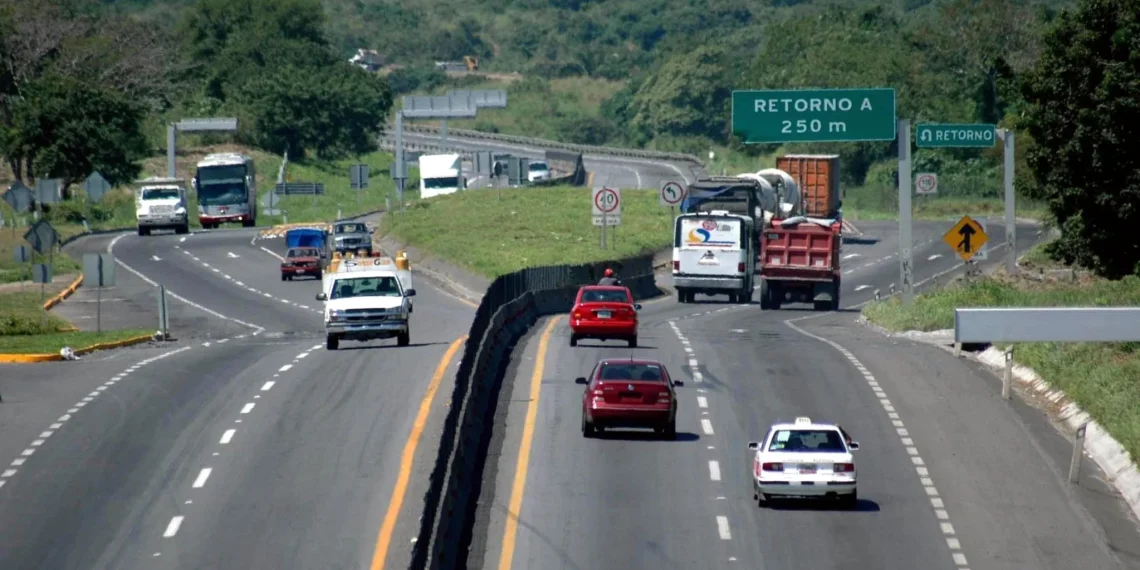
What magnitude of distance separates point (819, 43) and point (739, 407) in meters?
116

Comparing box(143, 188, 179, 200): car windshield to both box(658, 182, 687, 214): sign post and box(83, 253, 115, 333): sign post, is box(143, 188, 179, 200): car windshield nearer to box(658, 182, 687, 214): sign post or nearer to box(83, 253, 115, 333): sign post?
box(658, 182, 687, 214): sign post

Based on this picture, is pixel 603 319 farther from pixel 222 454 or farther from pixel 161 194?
pixel 161 194

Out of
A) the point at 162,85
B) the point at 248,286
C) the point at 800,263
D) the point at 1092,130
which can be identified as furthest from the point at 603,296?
the point at 162,85

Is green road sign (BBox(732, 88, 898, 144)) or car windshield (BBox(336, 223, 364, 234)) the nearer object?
green road sign (BBox(732, 88, 898, 144))

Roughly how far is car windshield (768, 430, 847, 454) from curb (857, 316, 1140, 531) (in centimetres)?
498

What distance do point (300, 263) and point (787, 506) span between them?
4340cm

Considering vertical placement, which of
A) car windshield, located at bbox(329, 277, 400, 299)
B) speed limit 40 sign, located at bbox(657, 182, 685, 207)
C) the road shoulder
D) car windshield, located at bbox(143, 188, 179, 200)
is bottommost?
the road shoulder

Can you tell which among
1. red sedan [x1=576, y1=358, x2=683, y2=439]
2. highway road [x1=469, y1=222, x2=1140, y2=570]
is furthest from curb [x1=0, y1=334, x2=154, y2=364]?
red sedan [x1=576, y1=358, x2=683, y2=439]

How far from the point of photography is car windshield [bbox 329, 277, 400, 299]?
140 feet

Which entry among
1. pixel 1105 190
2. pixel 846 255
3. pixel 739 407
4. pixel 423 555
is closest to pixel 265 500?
pixel 423 555

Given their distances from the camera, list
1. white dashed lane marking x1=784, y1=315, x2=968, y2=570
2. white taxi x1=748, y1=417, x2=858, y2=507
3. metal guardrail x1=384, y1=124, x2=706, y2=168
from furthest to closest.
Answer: metal guardrail x1=384, y1=124, x2=706, y2=168 < white taxi x1=748, y1=417, x2=858, y2=507 < white dashed lane marking x1=784, y1=315, x2=968, y2=570

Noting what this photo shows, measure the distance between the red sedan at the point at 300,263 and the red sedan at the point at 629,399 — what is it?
38.0 meters

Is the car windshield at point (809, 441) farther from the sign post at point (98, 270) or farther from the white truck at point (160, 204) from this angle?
the white truck at point (160, 204)

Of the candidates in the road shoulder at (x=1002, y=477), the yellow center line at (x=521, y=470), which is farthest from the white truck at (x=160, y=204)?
the road shoulder at (x=1002, y=477)
